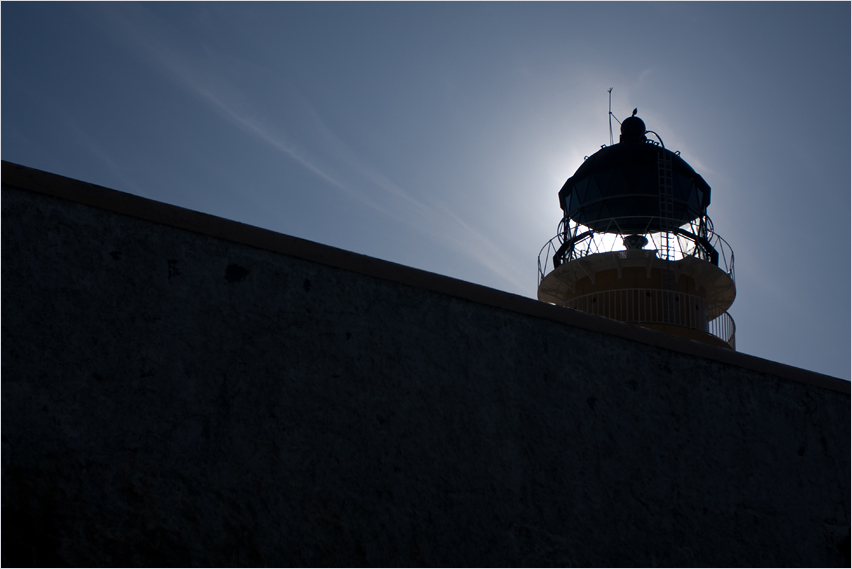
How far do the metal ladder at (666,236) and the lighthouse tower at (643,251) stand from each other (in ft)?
0.06

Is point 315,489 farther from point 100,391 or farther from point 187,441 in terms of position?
point 100,391

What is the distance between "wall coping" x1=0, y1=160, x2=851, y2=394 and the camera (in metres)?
4.36

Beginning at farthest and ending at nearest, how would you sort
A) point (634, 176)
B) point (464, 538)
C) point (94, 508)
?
1. point (634, 176)
2. point (464, 538)
3. point (94, 508)

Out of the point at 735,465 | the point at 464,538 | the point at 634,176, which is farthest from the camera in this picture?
the point at 634,176

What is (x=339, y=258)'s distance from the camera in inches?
198

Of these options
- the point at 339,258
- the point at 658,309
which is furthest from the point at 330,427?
the point at 658,309

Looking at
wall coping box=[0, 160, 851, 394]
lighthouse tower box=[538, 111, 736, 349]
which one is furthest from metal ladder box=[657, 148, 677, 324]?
wall coping box=[0, 160, 851, 394]

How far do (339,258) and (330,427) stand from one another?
Answer: 3.95ft

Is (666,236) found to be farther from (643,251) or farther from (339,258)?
(339,258)

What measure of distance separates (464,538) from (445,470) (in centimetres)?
46

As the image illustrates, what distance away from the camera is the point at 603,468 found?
534cm

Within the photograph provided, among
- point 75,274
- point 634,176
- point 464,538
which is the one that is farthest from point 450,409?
point 634,176

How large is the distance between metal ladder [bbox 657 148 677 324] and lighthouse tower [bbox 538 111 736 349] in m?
0.02

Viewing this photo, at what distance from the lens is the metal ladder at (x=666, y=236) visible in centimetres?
1330
